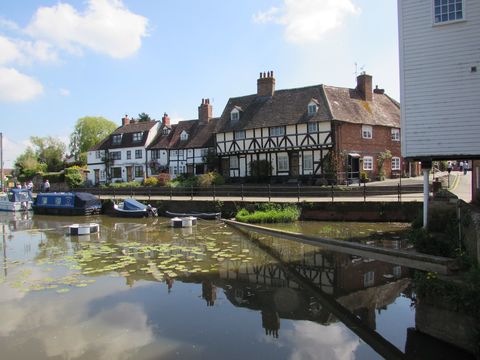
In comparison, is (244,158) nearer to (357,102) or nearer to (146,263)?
(357,102)

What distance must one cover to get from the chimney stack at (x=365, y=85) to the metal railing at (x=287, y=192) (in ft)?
35.8

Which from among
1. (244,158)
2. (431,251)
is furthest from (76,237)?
(244,158)

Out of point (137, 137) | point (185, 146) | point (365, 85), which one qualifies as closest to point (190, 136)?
point (185, 146)

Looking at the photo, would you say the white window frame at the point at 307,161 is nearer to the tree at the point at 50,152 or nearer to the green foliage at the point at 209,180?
the green foliage at the point at 209,180

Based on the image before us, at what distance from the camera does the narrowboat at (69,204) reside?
28984 mm

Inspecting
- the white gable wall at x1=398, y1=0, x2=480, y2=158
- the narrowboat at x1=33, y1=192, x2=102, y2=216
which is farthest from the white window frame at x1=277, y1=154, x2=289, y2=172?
the white gable wall at x1=398, y1=0, x2=480, y2=158

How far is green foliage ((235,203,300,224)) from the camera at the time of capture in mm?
20500

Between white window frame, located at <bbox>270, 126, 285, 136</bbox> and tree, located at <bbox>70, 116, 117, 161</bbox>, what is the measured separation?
49411 mm

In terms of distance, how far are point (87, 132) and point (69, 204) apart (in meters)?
49.2

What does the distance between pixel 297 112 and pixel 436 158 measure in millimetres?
22157

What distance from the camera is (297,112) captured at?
3378 cm

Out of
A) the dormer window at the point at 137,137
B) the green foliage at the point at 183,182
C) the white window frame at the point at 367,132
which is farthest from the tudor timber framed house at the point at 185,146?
the white window frame at the point at 367,132

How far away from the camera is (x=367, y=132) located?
34.0m

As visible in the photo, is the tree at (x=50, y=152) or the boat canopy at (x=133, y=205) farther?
the tree at (x=50, y=152)
